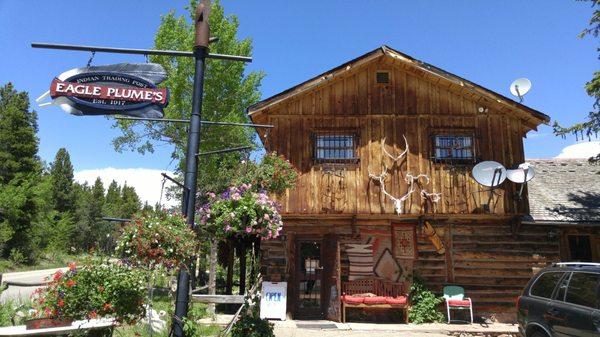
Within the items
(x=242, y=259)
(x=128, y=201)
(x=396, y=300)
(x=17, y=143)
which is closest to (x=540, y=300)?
(x=396, y=300)

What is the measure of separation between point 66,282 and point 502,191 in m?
12.2

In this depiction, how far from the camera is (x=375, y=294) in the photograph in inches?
535

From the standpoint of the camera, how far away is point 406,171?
13.6 meters

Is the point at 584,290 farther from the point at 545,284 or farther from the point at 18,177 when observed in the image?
the point at 18,177

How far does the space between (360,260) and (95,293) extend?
30.5 ft

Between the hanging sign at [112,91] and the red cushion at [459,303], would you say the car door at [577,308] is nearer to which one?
the hanging sign at [112,91]

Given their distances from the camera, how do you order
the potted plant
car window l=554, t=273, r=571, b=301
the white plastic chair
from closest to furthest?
1. the potted plant
2. car window l=554, t=273, r=571, b=301
3. the white plastic chair

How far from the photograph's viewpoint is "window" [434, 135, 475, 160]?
551 inches

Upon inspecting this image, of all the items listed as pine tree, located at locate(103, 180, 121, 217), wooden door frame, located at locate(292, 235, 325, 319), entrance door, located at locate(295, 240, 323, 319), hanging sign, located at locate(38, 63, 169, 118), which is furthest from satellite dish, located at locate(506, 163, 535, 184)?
pine tree, located at locate(103, 180, 121, 217)

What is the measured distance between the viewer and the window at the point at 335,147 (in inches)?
544

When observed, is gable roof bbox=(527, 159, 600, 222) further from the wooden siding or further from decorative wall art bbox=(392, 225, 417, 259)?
decorative wall art bbox=(392, 225, 417, 259)

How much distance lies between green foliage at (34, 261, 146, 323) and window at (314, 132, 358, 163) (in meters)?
8.39

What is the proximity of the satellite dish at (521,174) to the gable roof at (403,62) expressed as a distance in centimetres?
214

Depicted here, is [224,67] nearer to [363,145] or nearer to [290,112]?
[290,112]
